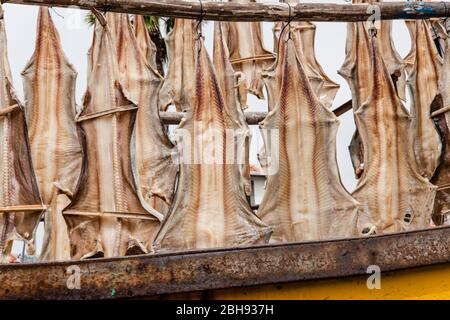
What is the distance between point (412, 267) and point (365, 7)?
143 centimetres

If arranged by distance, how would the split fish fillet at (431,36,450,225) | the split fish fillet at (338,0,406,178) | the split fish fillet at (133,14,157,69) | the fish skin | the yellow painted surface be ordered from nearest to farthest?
1. the yellow painted surface
2. the split fish fillet at (431,36,450,225)
3. the split fish fillet at (338,0,406,178)
4. the fish skin
5. the split fish fillet at (133,14,157,69)

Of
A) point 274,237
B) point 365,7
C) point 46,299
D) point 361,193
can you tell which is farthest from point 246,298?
point 365,7

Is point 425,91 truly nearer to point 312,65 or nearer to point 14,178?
point 312,65

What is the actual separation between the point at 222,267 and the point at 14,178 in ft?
3.21

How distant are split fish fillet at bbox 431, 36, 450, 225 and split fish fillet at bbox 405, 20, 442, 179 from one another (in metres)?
0.44

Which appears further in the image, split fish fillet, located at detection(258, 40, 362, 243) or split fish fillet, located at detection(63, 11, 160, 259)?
split fish fillet, located at detection(258, 40, 362, 243)

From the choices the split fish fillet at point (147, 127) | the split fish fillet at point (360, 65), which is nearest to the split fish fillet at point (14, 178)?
the split fish fillet at point (147, 127)

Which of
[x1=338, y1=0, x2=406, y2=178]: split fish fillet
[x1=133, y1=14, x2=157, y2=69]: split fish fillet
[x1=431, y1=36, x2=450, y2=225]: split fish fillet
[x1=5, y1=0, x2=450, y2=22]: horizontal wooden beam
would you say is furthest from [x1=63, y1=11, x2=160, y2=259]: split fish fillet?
[x1=133, y1=14, x2=157, y2=69]: split fish fillet

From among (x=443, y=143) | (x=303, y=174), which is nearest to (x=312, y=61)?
(x=443, y=143)

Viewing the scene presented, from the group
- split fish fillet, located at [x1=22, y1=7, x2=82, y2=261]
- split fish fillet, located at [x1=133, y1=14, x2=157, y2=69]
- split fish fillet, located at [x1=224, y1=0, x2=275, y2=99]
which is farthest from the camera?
split fish fillet, located at [x1=224, y1=0, x2=275, y2=99]

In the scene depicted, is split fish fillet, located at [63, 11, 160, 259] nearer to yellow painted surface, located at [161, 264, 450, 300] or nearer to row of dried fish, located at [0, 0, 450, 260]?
→ row of dried fish, located at [0, 0, 450, 260]

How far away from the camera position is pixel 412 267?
3.15 metres

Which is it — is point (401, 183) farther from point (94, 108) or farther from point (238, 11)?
point (94, 108)

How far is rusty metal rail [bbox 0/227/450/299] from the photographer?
9.13ft
